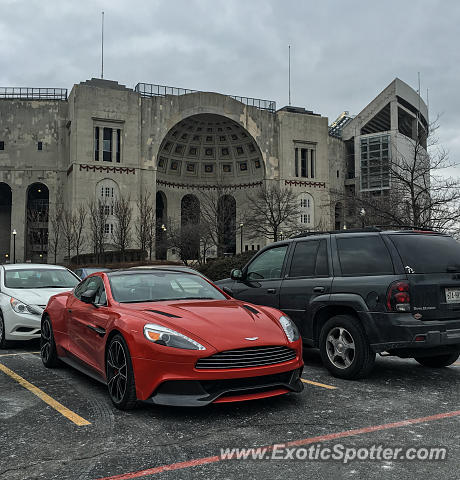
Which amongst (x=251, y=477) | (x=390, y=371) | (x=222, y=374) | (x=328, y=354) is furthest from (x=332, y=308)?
(x=251, y=477)

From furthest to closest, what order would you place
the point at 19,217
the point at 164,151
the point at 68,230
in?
the point at 164,151 → the point at 19,217 → the point at 68,230

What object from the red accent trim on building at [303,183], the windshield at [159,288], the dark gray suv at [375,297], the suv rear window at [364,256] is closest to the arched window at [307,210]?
the red accent trim on building at [303,183]

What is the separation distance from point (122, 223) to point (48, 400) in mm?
43944

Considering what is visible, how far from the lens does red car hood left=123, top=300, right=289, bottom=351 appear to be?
15.6ft

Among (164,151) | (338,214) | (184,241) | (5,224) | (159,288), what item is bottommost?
(159,288)

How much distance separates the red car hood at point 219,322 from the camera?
4742 millimetres

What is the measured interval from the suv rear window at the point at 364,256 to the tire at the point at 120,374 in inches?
126

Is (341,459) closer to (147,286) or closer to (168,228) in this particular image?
(147,286)

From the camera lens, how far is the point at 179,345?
15.1ft

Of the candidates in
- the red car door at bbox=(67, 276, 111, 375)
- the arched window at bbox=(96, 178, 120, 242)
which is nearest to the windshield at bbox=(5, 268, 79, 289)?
the red car door at bbox=(67, 276, 111, 375)

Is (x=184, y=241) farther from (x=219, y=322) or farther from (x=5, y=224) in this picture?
(x=219, y=322)

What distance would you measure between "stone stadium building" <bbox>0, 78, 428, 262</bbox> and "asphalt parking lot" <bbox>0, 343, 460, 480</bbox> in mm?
46546

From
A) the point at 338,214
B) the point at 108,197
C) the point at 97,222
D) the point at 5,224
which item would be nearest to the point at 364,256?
the point at 338,214

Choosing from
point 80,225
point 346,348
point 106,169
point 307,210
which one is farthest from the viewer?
point 307,210
